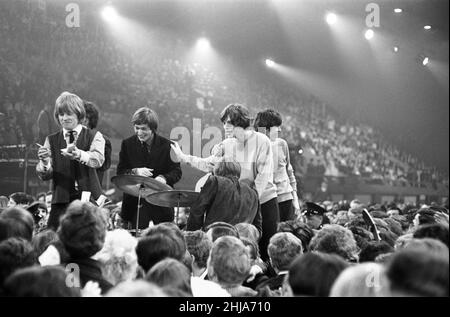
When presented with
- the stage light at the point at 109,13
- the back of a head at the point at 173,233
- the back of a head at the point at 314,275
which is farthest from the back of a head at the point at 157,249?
the stage light at the point at 109,13

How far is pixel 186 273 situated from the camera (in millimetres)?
2594

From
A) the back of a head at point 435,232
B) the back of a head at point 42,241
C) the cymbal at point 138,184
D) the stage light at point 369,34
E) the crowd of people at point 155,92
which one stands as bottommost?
the back of a head at point 42,241

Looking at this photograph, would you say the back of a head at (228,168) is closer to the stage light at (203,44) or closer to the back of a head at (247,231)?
the back of a head at (247,231)

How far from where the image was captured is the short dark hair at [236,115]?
18.0ft

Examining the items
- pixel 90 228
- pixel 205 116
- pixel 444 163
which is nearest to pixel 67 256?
pixel 90 228

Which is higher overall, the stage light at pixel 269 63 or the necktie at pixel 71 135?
the stage light at pixel 269 63

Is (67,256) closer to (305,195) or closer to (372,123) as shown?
(305,195)

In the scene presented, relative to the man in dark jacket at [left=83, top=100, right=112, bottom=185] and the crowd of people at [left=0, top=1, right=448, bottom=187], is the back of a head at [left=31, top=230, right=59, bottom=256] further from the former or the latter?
the crowd of people at [left=0, top=1, right=448, bottom=187]

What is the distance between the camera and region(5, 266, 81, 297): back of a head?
204cm

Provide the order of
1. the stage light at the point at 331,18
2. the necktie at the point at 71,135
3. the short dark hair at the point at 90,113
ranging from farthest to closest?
1. the stage light at the point at 331,18
2. the short dark hair at the point at 90,113
3. the necktie at the point at 71,135

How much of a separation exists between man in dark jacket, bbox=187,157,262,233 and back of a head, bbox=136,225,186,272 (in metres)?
1.88

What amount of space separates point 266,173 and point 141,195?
1.16m

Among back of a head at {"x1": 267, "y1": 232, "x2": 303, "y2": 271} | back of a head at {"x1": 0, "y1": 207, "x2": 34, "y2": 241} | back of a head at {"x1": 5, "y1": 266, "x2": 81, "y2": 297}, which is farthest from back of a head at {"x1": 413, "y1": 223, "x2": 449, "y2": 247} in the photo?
back of a head at {"x1": 0, "y1": 207, "x2": 34, "y2": 241}

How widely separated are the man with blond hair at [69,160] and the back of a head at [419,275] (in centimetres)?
302
